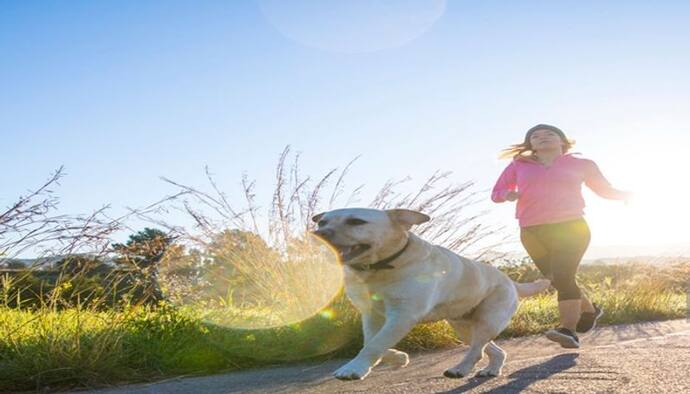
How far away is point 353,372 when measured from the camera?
2760 mm

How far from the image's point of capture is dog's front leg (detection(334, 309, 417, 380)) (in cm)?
277

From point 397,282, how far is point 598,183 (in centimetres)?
279

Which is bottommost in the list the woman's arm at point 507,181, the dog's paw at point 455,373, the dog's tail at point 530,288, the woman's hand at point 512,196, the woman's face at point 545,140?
the dog's paw at point 455,373

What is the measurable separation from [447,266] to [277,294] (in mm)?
2747

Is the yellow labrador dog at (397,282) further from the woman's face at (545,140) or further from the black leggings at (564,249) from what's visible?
the woman's face at (545,140)

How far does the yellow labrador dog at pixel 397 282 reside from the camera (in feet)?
10.3

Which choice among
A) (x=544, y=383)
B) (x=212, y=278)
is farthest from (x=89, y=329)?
(x=544, y=383)

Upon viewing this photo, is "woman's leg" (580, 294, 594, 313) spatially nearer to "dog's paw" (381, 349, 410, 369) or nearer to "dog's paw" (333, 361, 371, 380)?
"dog's paw" (381, 349, 410, 369)

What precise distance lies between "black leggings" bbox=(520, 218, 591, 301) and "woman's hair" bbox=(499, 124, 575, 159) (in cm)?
73

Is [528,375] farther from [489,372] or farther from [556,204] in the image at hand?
[556,204]

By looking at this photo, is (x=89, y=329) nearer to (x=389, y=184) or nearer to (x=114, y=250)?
(x=114, y=250)

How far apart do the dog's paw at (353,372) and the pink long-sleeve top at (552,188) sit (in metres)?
2.64

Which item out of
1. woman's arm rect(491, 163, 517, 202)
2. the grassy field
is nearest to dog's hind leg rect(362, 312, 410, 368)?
the grassy field

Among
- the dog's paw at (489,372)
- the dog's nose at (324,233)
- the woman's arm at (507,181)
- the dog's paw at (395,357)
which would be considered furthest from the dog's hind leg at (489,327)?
the woman's arm at (507,181)
